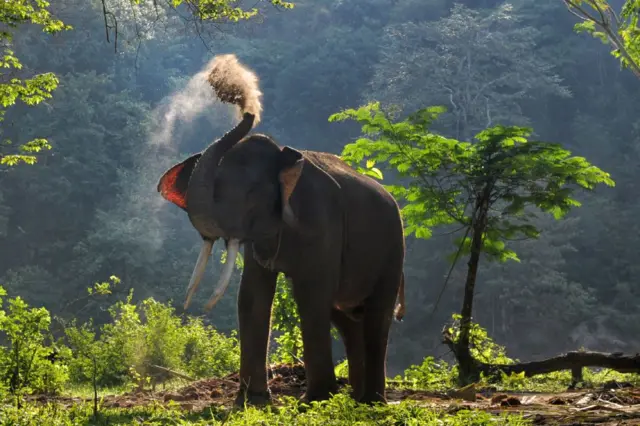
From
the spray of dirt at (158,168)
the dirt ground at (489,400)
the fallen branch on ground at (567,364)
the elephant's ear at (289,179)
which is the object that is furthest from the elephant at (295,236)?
the spray of dirt at (158,168)

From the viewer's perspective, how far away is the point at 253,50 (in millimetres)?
45750

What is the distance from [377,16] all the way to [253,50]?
285 inches

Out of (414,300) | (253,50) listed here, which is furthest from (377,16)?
(414,300)

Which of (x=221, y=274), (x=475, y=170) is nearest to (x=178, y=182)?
(x=221, y=274)

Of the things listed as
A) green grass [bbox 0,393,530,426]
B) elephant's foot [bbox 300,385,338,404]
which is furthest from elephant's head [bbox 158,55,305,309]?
green grass [bbox 0,393,530,426]

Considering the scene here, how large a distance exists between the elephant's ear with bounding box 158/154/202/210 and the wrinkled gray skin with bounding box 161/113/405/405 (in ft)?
0.04

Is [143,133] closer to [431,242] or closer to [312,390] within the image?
[431,242]

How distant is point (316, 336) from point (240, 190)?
1063mm

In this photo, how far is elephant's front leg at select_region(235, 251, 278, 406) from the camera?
21.3 ft

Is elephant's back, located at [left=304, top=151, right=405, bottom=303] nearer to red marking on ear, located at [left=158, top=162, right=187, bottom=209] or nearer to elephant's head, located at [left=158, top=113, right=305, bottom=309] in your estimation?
elephant's head, located at [left=158, top=113, right=305, bottom=309]

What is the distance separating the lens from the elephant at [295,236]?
5.95 m

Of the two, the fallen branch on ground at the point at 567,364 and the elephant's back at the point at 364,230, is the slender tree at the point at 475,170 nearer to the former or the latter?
the fallen branch on ground at the point at 567,364

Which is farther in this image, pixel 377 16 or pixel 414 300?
pixel 377 16

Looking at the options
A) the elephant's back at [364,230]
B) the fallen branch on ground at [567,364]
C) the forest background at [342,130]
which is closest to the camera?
the elephant's back at [364,230]
